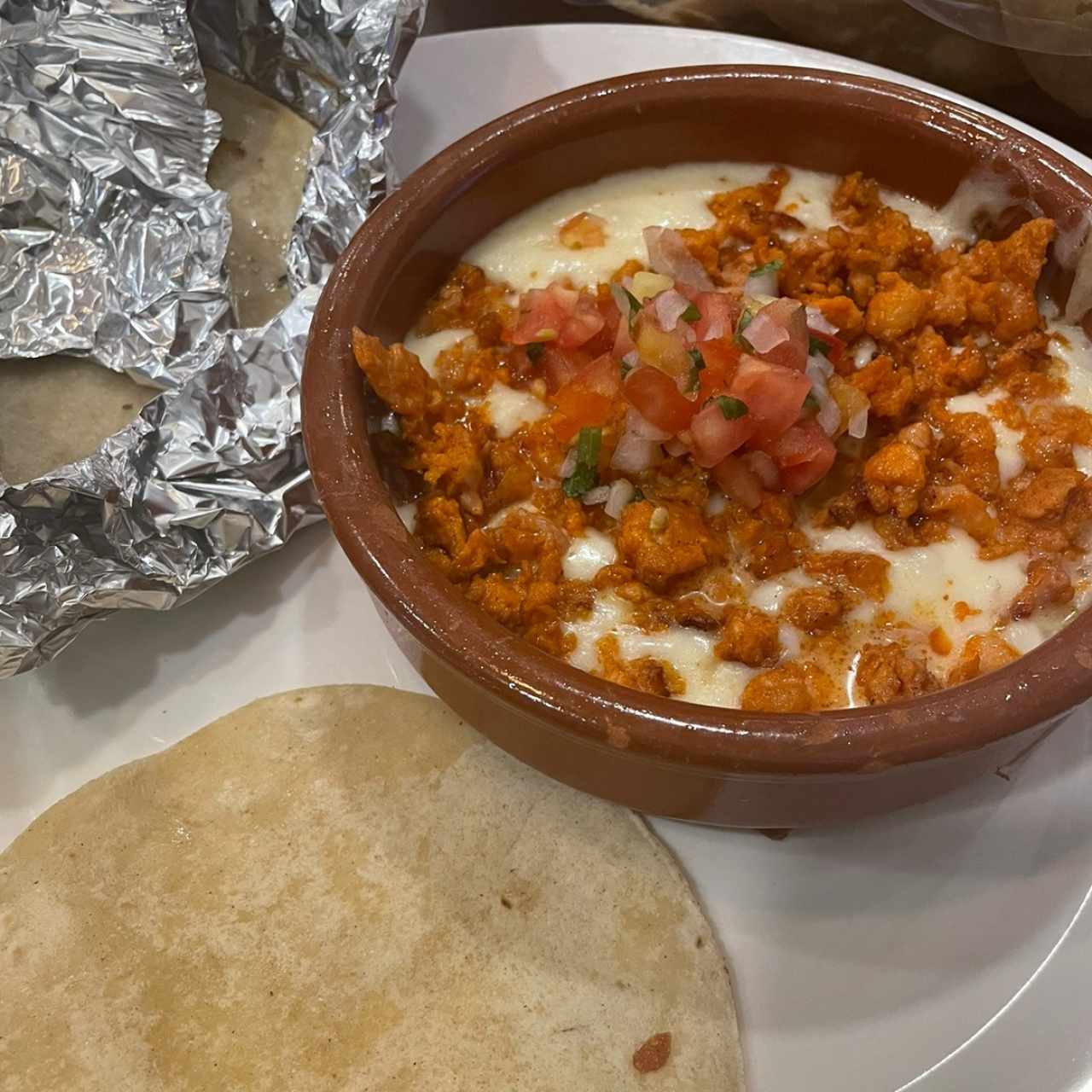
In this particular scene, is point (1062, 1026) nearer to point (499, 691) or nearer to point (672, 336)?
point (499, 691)

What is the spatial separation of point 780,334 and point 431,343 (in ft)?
2.20

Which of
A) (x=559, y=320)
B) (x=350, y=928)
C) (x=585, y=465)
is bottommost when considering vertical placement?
(x=350, y=928)

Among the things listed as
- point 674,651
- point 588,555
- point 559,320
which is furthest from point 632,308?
point 674,651

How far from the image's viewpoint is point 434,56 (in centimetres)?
243

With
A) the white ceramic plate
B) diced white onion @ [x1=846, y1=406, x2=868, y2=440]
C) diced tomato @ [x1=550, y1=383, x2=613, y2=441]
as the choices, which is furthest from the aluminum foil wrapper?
diced white onion @ [x1=846, y1=406, x2=868, y2=440]

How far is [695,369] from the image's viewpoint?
1.59 meters

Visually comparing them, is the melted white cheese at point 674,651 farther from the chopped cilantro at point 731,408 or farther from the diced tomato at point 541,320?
the diced tomato at point 541,320

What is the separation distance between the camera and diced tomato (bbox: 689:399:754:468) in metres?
1.58

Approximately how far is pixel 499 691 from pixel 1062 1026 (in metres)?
1.03

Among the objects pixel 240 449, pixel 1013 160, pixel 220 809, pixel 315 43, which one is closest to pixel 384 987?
pixel 220 809

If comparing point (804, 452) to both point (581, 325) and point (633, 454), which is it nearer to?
point (633, 454)

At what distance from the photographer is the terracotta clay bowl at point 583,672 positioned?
4.46 feet

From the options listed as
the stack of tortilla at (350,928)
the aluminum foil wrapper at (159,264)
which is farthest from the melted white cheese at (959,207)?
the stack of tortilla at (350,928)

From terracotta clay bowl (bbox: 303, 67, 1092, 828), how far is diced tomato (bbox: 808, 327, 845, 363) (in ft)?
1.49
